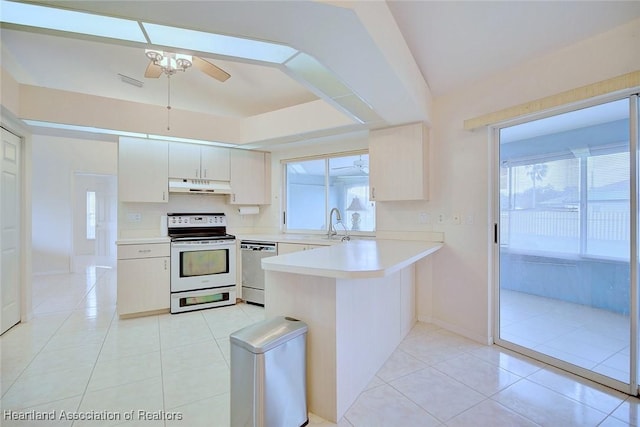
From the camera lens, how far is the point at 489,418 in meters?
1.67

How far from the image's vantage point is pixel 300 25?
4.61 ft

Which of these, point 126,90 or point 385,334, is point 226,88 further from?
point 385,334

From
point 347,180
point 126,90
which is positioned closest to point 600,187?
point 347,180

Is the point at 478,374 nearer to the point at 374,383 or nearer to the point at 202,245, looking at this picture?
the point at 374,383

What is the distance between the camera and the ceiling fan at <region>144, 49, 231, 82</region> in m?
2.54

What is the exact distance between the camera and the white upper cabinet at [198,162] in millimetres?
3797

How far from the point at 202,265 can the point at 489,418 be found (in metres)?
3.25

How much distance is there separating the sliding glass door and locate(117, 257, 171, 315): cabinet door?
363cm

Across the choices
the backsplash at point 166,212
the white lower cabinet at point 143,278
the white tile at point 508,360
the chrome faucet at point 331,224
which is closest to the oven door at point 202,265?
the white lower cabinet at point 143,278

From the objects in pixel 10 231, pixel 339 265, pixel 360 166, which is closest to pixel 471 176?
pixel 360 166

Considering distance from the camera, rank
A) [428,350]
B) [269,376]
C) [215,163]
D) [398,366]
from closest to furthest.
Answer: [269,376] < [398,366] < [428,350] < [215,163]

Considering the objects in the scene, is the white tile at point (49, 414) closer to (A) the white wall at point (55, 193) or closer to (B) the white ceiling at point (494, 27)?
(B) the white ceiling at point (494, 27)

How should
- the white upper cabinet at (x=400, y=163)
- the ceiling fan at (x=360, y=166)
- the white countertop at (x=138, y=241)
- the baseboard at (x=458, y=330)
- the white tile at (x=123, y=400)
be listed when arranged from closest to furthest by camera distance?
the white tile at (x=123, y=400), the baseboard at (x=458, y=330), the white upper cabinet at (x=400, y=163), the white countertop at (x=138, y=241), the ceiling fan at (x=360, y=166)

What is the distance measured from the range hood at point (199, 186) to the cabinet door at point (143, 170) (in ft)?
0.35
